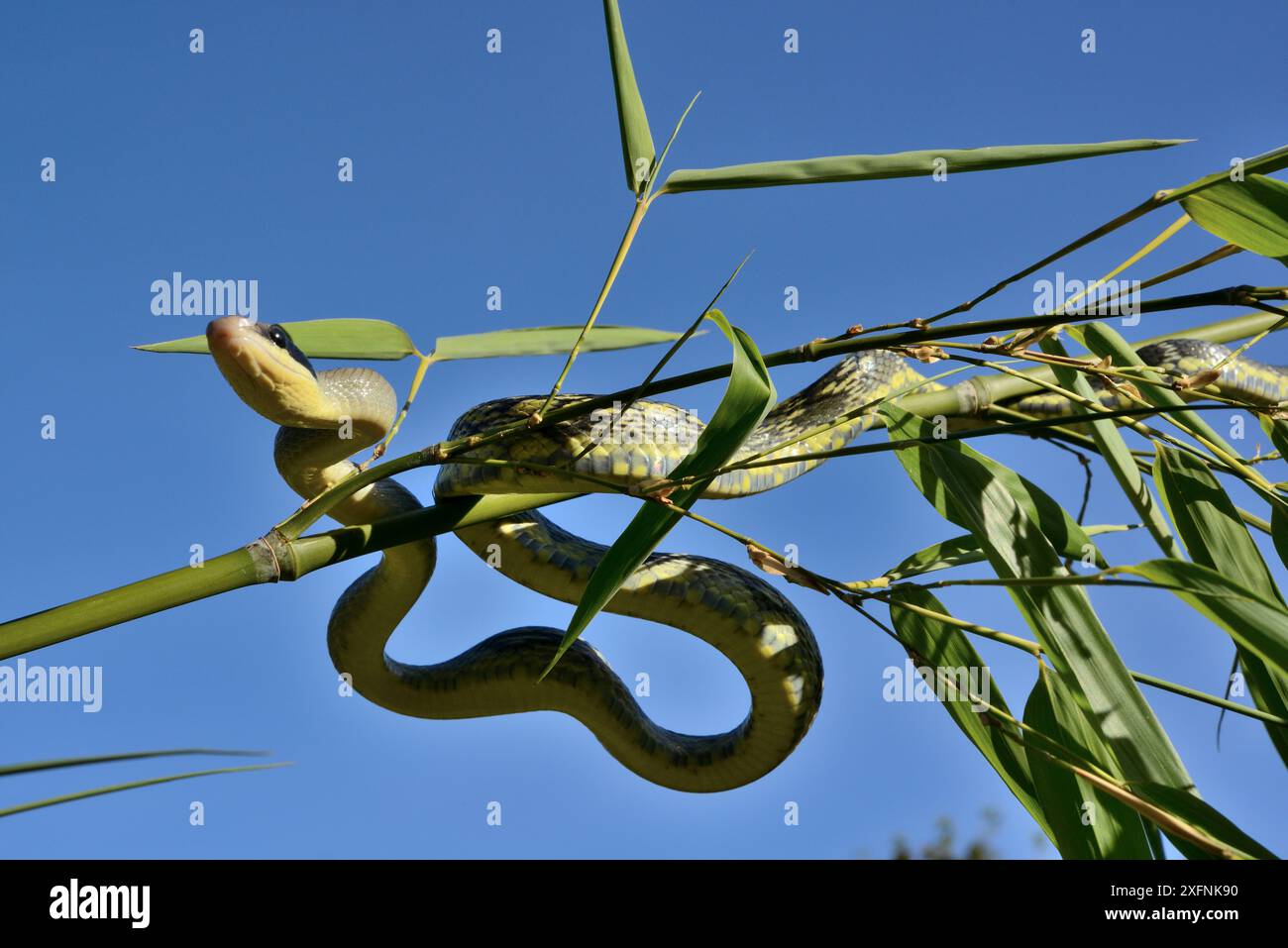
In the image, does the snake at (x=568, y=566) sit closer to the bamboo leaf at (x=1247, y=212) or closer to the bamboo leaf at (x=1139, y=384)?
the bamboo leaf at (x=1139, y=384)

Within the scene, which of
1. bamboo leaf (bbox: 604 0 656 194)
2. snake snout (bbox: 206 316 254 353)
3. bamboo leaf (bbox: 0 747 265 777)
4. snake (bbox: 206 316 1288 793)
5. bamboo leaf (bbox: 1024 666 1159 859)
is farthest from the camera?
snake (bbox: 206 316 1288 793)

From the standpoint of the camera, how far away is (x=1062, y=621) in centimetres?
126

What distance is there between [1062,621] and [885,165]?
0.56 meters

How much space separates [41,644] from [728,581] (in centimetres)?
183

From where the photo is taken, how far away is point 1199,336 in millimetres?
2061

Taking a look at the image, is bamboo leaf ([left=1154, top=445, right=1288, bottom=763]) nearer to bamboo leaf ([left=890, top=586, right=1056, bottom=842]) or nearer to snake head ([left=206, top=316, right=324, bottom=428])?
bamboo leaf ([left=890, top=586, right=1056, bottom=842])

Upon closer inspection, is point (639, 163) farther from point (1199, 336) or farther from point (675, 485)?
point (1199, 336)

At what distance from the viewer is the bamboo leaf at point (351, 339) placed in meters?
1.43

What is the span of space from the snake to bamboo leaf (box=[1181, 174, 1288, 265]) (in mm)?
800

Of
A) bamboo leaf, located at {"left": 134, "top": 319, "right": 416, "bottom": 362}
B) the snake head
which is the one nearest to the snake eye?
the snake head

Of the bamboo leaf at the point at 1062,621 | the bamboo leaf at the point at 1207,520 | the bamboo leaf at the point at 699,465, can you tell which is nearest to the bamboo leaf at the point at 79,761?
the bamboo leaf at the point at 699,465

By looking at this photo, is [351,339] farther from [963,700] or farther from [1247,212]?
[1247,212]

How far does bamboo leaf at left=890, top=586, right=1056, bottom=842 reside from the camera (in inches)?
57.7

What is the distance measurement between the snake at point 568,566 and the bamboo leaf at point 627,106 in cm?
76
